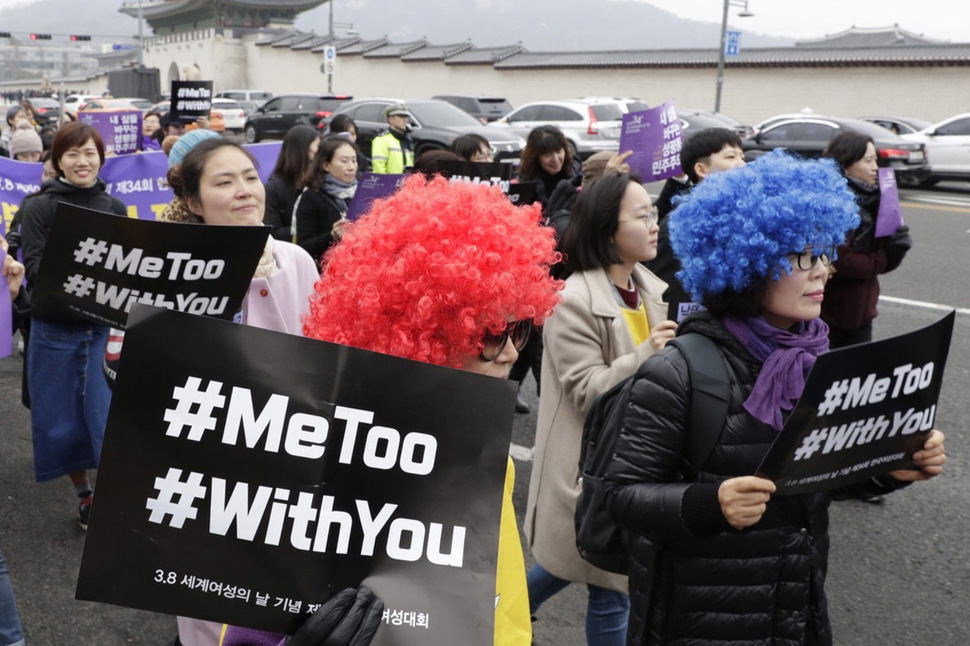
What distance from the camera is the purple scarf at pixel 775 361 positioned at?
1.95 meters

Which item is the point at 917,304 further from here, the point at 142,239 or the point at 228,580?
the point at 228,580

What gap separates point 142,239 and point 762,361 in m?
1.75

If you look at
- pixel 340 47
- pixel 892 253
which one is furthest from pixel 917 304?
pixel 340 47

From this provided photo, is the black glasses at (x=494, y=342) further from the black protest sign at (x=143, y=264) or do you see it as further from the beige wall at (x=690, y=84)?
the beige wall at (x=690, y=84)

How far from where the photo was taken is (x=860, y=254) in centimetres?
454

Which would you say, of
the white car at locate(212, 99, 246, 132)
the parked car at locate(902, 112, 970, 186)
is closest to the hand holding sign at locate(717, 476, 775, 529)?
the parked car at locate(902, 112, 970, 186)

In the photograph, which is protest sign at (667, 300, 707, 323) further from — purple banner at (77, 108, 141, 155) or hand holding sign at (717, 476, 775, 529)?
purple banner at (77, 108, 141, 155)

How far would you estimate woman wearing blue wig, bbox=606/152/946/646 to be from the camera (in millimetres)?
1979

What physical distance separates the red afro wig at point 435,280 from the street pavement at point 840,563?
198 cm

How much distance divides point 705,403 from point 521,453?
3210 millimetres

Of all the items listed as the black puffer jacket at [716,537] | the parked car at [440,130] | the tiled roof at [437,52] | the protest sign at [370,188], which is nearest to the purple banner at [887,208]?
the protest sign at [370,188]

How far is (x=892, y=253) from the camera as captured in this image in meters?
4.59

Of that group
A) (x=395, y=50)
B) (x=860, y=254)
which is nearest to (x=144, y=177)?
(x=860, y=254)

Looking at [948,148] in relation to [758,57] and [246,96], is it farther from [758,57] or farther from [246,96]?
[246,96]
